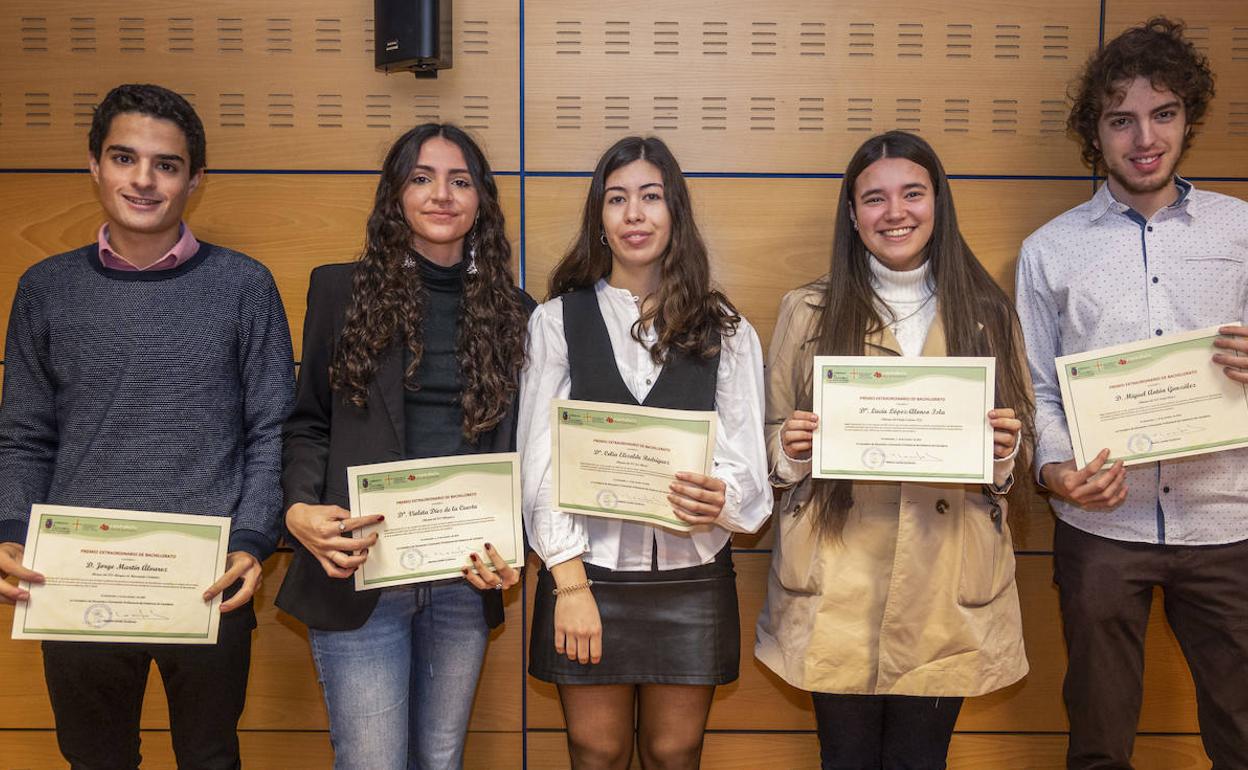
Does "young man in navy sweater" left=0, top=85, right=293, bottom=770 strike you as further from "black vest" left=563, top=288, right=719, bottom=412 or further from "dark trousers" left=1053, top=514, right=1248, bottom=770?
"dark trousers" left=1053, top=514, right=1248, bottom=770

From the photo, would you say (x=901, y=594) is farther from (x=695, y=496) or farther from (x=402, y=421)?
(x=402, y=421)

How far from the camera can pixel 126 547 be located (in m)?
2.03

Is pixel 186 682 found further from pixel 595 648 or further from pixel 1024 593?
pixel 1024 593

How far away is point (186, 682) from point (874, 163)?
229cm

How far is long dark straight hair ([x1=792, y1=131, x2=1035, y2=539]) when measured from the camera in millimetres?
2252

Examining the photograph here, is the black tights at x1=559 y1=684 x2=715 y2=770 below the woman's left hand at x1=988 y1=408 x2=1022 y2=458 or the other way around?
below

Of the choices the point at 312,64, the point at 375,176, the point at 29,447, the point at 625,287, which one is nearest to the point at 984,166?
the point at 625,287

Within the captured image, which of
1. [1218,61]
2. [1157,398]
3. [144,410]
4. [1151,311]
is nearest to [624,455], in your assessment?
[144,410]

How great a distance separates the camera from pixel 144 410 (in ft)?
7.11

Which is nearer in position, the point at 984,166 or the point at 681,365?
the point at 681,365

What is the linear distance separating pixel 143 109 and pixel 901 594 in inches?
94.9

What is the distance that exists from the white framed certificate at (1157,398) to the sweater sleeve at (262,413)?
2089mm

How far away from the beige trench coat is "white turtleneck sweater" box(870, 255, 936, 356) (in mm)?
53

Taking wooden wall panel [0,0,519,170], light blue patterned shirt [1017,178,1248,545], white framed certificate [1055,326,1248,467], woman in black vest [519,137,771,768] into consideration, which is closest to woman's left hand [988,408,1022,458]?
white framed certificate [1055,326,1248,467]
